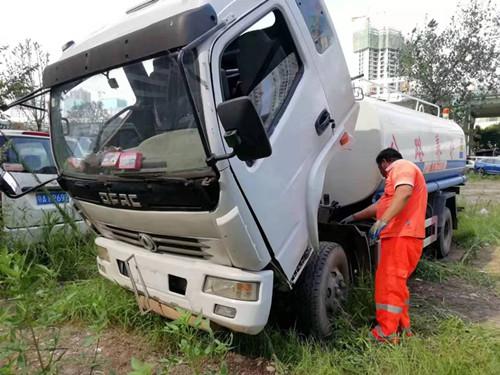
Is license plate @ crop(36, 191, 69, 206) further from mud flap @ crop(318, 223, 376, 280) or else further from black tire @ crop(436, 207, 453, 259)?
black tire @ crop(436, 207, 453, 259)

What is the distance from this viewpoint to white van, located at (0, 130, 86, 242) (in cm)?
426

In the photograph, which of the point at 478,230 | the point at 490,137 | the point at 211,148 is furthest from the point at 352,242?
the point at 490,137

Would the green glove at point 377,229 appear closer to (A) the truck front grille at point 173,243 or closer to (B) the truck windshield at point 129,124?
(A) the truck front grille at point 173,243

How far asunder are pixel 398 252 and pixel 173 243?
1.77 m

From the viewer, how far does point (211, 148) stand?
85.8 inches

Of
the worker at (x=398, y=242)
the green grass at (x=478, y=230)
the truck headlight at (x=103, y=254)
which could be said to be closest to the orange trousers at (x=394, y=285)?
the worker at (x=398, y=242)

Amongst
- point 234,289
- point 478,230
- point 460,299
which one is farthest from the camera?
point 478,230

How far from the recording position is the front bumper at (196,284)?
8.15 ft

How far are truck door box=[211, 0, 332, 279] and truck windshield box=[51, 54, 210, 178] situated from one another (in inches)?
10.2

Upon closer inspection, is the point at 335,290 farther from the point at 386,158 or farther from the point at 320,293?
the point at 386,158

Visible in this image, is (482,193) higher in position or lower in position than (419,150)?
lower

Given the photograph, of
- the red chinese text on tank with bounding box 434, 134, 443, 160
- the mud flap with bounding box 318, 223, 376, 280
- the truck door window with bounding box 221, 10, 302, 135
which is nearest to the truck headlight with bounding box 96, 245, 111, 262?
the truck door window with bounding box 221, 10, 302, 135

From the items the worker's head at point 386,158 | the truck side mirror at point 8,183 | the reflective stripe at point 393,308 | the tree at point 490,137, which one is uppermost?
the truck side mirror at point 8,183

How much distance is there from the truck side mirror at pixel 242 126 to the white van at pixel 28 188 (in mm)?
2873
